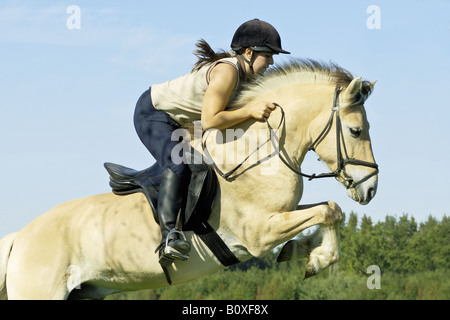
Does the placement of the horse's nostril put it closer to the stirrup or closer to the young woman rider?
the young woman rider

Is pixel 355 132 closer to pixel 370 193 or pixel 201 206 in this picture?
pixel 370 193

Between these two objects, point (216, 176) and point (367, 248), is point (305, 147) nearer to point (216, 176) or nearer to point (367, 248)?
point (216, 176)

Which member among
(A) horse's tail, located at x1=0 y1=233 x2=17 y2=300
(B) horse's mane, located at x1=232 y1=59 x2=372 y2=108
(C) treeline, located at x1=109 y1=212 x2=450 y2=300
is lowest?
(C) treeline, located at x1=109 y1=212 x2=450 y2=300

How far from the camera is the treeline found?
43.6 meters

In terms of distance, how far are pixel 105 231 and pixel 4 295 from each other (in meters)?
1.46

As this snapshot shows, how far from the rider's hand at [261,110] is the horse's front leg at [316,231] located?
919 mm

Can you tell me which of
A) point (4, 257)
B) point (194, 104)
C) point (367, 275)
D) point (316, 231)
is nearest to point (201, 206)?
point (194, 104)

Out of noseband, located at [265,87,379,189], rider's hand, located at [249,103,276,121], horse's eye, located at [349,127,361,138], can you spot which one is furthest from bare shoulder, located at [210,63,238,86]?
horse's eye, located at [349,127,361,138]

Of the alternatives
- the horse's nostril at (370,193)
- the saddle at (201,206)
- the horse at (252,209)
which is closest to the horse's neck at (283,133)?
the horse at (252,209)

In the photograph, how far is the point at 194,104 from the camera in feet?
19.8

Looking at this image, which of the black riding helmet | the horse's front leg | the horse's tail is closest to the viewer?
the horse's front leg
